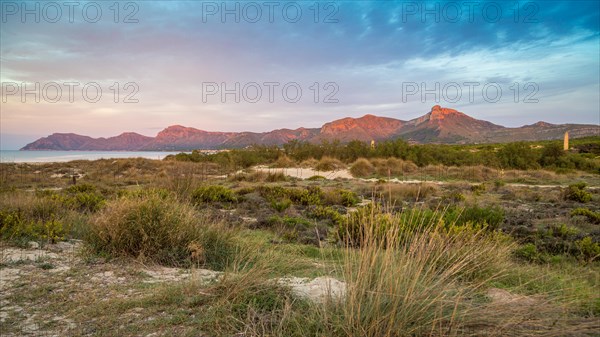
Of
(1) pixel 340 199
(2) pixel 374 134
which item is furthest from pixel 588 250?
(2) pixel 374 134

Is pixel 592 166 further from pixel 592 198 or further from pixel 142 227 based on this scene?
pixel 142 227

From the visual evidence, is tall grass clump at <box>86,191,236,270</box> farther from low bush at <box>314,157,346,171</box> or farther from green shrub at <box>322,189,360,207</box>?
low bush at <box>314,157,346,171</box>

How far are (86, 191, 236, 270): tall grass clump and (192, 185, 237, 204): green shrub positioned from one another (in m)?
6.15

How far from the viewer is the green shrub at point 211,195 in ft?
38.7

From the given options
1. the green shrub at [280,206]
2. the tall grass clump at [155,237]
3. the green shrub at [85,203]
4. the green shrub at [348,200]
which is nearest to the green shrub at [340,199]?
the green shrub at [348,200]

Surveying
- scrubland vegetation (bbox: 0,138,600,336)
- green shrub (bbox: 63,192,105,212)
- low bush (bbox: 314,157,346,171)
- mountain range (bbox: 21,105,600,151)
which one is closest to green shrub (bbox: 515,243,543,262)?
scrubland vegetation (bbox: 0,138,600,336)

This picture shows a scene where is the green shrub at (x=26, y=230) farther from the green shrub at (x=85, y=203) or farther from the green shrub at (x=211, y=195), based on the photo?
the green shrub at (x=211, y=195)

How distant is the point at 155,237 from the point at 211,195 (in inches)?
285

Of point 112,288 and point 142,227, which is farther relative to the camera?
point 142,227

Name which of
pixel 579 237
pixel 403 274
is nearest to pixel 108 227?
pixel 403 274

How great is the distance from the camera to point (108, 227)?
5113 mm

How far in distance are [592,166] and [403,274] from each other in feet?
102

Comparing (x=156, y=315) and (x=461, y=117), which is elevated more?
(x=461, y=117)

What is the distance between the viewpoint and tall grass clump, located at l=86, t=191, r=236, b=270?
16.4 feet
